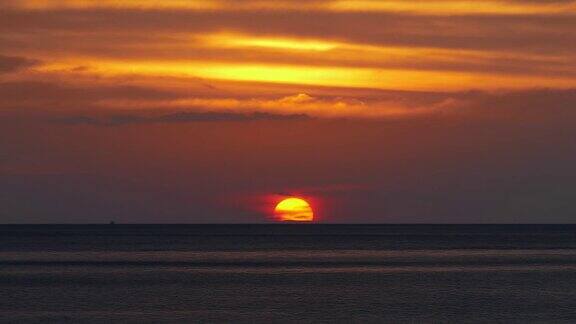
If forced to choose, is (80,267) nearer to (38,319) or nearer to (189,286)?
(189,286)

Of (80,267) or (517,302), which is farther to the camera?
(80,267)

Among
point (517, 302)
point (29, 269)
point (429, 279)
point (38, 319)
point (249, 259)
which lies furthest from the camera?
point (249, 259)

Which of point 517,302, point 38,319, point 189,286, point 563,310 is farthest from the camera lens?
point 189,286

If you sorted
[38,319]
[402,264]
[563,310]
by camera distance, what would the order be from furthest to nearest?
1. [402,264]
2. [563,310]
3. [38,319]

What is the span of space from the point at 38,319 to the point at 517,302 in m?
24.9

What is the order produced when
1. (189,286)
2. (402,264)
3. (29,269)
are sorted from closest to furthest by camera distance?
(189,286)
(29,269)
(402,264)

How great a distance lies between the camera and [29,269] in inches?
3307

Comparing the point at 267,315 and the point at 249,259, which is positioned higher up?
the point at 249,259

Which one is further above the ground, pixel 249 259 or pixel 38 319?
pixel 249 259

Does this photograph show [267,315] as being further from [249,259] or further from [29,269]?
[249,259]

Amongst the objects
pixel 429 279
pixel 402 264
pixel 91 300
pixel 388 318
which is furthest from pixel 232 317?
pixel 402 264

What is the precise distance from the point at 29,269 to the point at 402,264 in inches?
1304

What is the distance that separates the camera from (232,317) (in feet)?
152

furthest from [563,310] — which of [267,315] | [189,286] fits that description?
[189,286]
